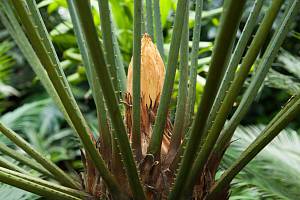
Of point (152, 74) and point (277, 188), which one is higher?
point (152, 74)

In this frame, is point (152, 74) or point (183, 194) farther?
point (152, 74)

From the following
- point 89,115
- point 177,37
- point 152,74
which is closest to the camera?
point 177,37

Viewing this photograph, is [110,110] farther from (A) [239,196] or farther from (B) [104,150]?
(A) [239,196]

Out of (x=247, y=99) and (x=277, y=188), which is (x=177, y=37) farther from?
(x=277, y=188)

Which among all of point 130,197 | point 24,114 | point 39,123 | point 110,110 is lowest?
point 39,123

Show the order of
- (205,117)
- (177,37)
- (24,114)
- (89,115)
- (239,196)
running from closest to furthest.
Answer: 1. (205,117)
2. (177,37)
3. (239,196)
4. (24,114)
5. (89,115)

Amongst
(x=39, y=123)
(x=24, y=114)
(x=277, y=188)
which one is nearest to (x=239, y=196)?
(x=277, y=188)
